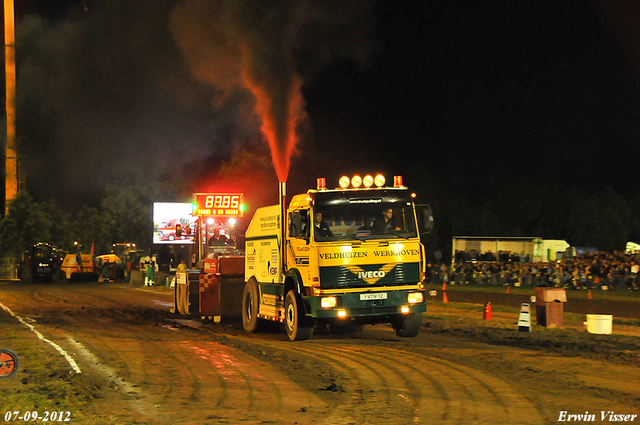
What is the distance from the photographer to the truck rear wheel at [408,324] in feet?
51.2

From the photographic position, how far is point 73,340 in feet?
50.9

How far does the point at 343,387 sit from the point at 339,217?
531cm

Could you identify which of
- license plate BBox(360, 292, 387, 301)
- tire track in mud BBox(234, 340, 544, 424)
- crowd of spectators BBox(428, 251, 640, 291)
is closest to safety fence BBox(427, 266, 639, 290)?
crowd of spectators BBox(428, 251, 640, 291)

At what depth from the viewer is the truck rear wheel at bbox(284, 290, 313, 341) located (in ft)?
49.5

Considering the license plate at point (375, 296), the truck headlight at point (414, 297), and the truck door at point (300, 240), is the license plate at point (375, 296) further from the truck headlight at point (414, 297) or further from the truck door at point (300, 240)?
the truck door at point (300, 240)

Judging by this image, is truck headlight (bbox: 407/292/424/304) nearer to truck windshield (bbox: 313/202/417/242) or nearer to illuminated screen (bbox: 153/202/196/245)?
truck windshield (bbox: 313/202/417/242)

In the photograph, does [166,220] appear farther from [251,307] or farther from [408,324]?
[408,324]

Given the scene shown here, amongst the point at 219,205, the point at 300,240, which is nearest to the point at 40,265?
the point at 219,205

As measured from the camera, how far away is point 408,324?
51.8 ft

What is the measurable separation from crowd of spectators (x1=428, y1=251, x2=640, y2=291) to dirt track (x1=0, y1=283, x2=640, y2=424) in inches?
871

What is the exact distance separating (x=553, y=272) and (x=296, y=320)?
2644 centimetres

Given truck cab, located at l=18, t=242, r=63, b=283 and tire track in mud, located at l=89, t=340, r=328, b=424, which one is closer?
tire track in mud, located at l=89, t=340, r=328, b=424

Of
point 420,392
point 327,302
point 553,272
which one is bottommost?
point 420,392

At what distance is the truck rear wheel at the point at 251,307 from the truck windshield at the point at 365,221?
3.42m
